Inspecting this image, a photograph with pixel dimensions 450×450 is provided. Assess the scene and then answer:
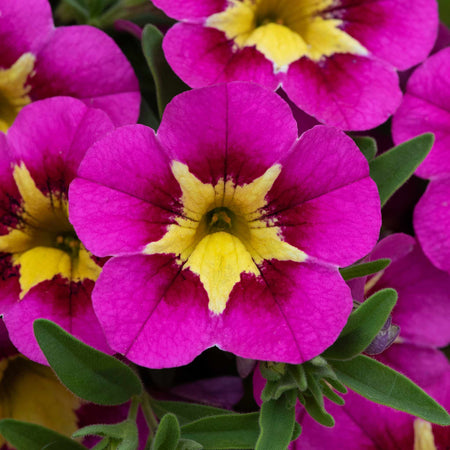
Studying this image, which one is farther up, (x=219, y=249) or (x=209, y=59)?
(x=209, y=59)

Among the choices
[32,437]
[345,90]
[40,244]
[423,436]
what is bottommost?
[423,436]

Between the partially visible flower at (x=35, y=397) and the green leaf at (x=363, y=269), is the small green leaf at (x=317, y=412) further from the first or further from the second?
the partially visible flower at (x=35, y=397)

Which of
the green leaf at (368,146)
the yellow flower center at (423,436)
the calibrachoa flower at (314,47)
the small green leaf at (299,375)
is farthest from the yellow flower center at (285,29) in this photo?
the yellow flower center at (423,436)

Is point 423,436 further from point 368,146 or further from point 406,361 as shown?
point 368,146

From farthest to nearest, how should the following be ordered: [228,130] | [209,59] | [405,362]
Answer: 1. [405,362]
2. [209,59]
3. [228,130]

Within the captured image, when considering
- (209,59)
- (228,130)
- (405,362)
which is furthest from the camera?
(405,362)

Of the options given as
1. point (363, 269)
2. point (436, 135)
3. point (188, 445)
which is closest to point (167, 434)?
point (188, 445)

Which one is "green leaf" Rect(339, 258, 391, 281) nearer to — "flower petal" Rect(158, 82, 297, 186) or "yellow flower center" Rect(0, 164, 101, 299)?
"flower petal" Rect(158, 82, 297, 186)

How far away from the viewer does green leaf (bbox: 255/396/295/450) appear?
0.68 m

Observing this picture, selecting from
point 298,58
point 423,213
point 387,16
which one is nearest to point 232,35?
point 298,58

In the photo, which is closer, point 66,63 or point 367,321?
point 367,321

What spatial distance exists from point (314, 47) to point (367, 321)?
0.34 m

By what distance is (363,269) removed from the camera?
0.72 metres

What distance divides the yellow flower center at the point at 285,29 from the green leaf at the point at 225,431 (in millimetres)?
375
